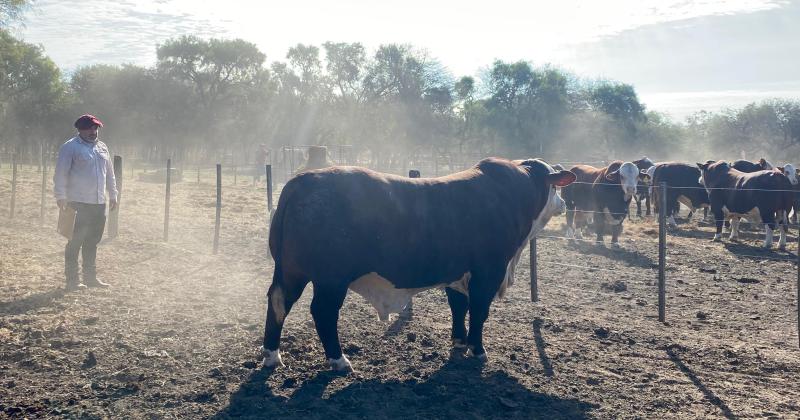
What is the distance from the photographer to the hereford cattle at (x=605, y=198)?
15.0 meters

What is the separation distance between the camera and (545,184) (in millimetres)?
7070

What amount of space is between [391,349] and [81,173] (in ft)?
14.8

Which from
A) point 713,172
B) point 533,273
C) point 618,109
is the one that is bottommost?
point 533,273

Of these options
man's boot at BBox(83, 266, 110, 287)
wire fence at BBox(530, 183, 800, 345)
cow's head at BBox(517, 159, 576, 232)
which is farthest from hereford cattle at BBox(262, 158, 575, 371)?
man's boot at BBox(83, 266, 110, 287)

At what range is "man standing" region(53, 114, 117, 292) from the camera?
7801 millimetres

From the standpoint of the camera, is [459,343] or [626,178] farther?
[626,178]

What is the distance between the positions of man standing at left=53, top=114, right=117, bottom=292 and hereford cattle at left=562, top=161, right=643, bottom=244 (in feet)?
33.5

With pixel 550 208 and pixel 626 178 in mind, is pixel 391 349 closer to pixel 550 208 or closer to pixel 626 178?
pixel 550 208

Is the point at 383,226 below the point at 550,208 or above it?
below

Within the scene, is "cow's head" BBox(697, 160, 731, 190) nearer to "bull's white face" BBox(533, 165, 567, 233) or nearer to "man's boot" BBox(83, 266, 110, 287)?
"bull's white face" BBox(533, 165, 567, 233)

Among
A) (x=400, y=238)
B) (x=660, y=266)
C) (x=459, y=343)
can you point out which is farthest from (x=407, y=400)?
(x=660, y=266)

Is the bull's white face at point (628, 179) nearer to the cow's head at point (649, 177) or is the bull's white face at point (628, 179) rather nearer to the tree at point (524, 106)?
the cow's head at point (649, 177)

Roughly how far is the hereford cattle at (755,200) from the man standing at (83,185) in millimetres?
11711

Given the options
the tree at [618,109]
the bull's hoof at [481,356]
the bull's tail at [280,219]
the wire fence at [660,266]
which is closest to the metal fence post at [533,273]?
the wire fence at [660,266]
